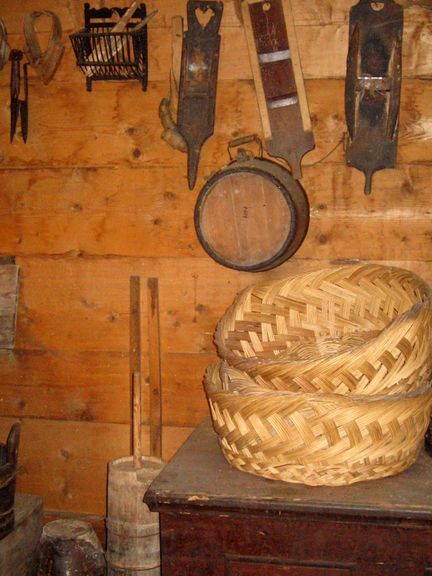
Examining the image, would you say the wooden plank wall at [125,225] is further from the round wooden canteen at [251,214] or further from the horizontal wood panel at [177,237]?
the round wooden canteen at [251,214]

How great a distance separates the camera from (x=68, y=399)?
2.18 metres

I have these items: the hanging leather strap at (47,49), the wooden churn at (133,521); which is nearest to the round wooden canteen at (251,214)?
the wooden churn at (133,521)

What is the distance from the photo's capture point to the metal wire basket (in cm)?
192

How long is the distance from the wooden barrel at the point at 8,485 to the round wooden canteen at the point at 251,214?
0.77m

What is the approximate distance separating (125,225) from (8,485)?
840mm

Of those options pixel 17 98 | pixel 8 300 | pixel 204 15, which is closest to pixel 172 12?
pixel 204 15

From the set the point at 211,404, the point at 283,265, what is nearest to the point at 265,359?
the point at 211,404

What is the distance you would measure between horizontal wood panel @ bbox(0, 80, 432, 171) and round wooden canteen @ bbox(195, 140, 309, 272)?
0.53 feet

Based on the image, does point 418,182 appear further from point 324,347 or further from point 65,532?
point 65,532

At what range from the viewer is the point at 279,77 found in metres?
1.93

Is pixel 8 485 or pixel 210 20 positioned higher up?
pixel 210 20

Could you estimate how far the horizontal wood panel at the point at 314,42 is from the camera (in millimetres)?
1905

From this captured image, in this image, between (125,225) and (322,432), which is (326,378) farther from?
(125,225)

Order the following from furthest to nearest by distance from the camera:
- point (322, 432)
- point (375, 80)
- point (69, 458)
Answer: point (69, 458) → point (375, 80) → point (322, 432)
